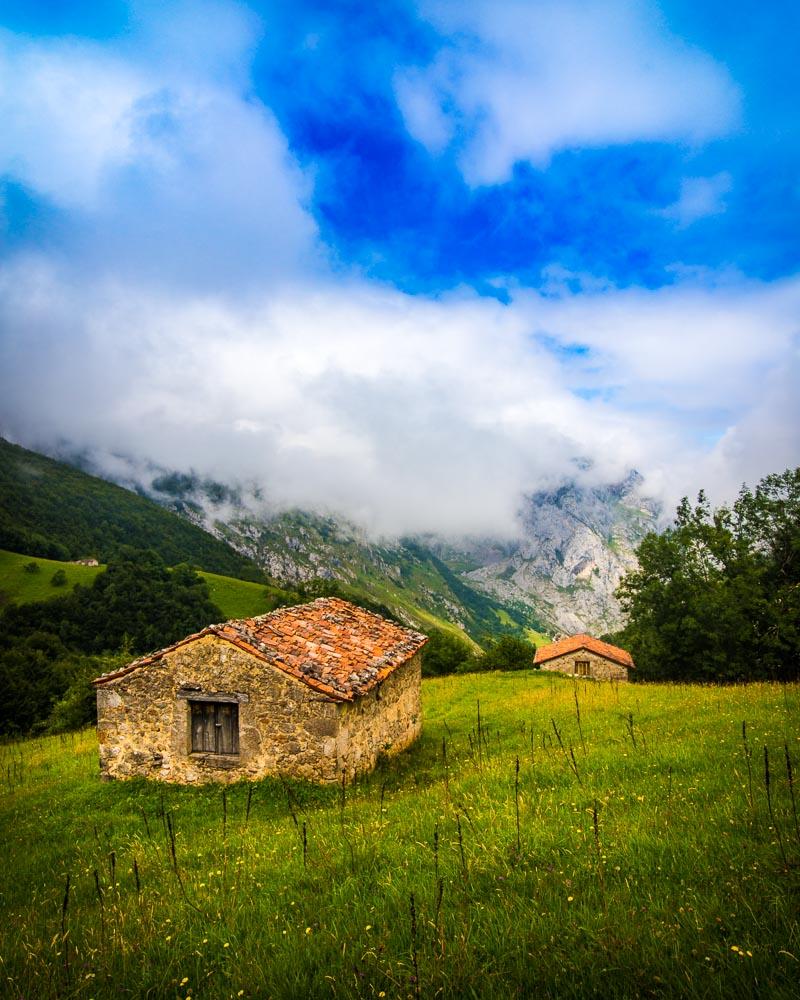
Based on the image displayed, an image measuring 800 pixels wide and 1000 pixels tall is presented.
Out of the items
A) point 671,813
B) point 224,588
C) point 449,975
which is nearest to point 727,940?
point 449,975

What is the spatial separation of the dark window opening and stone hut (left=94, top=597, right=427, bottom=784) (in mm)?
25

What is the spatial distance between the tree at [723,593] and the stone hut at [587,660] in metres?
12.0

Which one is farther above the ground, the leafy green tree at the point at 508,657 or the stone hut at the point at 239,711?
the stone hut at the point at 239,711

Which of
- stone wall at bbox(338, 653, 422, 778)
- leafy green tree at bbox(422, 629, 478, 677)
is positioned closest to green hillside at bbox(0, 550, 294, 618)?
leafy green tree at bbox(422, 629, 478, 677)

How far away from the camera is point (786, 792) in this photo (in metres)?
Answer: 6.42

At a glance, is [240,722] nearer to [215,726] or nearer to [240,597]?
[215,726]

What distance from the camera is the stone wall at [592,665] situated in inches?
2258

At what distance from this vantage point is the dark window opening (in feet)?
46.5

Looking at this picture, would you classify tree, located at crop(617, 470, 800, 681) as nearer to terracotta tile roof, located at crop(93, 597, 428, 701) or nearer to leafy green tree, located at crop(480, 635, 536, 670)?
leafy green tree, located at crop(480, 635, 536, 670)

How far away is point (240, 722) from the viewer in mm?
13922

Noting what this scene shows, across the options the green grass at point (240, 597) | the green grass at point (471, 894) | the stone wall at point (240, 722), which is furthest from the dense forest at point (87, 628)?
the green grass at point (471, 894)

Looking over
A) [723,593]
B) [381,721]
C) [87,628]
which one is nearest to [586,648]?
[723,593]

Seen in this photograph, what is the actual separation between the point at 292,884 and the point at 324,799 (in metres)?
6.98

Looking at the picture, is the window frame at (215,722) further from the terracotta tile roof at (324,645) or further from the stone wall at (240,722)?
the terracotta tile roof at (324,645)
